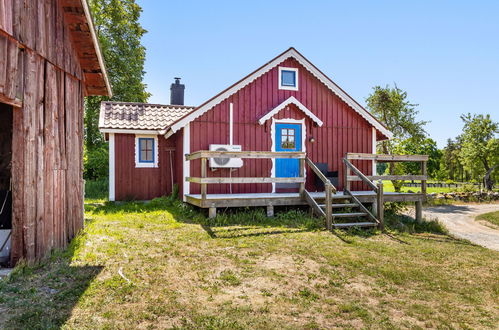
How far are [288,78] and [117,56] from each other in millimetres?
17957

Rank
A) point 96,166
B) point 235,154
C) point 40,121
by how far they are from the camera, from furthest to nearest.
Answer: point 96,166 < point 235,154 < point 40,121

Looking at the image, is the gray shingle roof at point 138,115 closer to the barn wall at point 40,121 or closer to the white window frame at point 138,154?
the white window frame at point 138,154

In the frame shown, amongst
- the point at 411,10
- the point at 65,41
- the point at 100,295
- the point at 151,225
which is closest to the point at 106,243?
the point at 151,225

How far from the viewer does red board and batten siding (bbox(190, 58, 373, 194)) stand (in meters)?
11.1

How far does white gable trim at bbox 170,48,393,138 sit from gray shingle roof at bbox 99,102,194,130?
1740 millimetres

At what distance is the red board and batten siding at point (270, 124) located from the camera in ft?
36.4

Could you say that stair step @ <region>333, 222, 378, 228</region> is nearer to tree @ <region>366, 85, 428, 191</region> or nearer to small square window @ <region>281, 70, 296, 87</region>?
small square window @ <region>281, 70, 296, 87</region>

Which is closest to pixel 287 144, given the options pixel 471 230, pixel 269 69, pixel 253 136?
pixel 253 136

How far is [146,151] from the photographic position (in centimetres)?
1281

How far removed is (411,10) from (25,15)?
9.94 meters

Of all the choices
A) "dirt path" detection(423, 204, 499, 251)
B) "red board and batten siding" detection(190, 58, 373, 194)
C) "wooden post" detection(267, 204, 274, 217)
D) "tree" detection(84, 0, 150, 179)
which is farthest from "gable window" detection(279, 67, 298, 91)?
"tree" detection(84, 0, 150, 179)

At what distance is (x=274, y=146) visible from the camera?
11703 mm

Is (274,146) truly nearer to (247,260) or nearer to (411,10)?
(411,10)

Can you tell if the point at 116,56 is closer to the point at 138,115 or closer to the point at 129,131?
the point at 138,115
